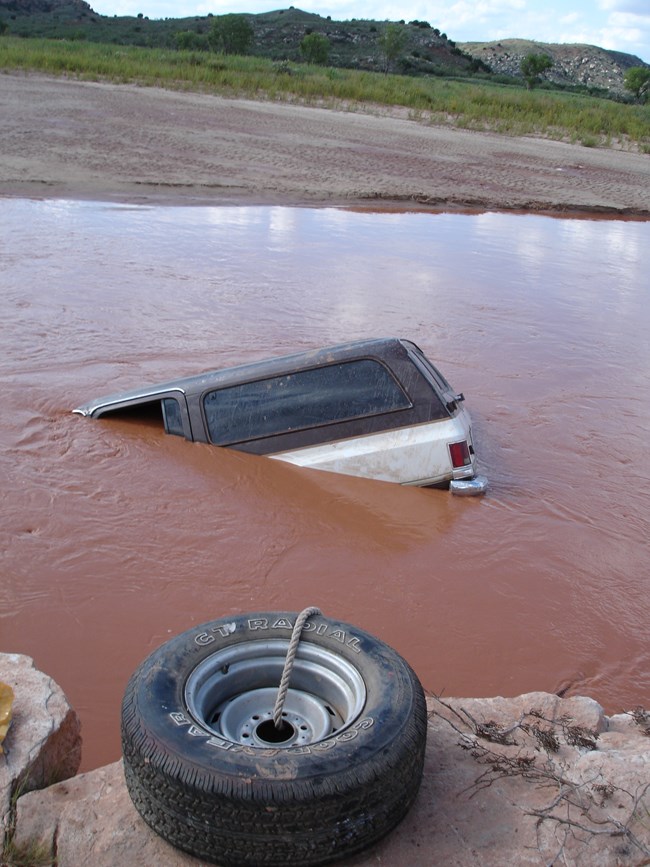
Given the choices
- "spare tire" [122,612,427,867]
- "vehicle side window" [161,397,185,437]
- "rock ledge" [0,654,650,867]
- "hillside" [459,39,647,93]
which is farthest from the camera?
"hillside" [459,39,647,93]

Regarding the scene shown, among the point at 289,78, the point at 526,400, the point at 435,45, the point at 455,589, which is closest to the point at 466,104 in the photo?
the point at 289,78

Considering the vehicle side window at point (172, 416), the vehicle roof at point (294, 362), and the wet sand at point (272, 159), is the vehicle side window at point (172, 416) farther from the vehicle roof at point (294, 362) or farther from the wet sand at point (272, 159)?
the wet sand at point (272, 159)

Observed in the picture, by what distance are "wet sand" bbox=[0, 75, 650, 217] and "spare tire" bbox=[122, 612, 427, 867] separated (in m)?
17.4

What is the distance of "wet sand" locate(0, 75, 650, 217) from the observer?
21.1m

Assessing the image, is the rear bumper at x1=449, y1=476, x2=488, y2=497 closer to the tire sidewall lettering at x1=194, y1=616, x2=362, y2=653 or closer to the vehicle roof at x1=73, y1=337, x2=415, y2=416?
the vehicle roof at x1=73, y1=337, x2=415, y2=416

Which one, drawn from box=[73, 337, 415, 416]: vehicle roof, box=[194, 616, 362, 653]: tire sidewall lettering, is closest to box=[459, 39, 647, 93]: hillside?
box=[73, 337, 415, 416]: vehicle roof

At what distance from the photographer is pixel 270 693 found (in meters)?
3.76

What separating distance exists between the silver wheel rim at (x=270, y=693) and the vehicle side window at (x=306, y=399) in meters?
3.36

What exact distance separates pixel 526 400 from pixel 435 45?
3864 inches

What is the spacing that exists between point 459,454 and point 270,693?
11.9 feet

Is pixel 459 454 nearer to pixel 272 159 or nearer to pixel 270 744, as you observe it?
pixel 270 744

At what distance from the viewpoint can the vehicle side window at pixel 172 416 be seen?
748 centimetres

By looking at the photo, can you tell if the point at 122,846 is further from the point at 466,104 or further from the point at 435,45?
the point at 435,45

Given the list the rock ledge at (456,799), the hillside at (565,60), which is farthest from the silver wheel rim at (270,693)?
the hillside at (565,60)
